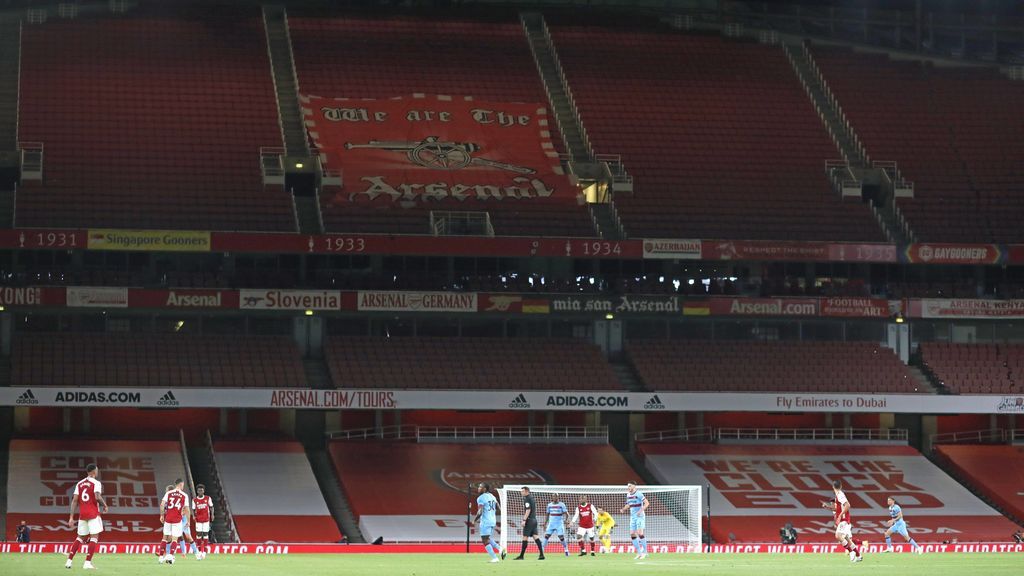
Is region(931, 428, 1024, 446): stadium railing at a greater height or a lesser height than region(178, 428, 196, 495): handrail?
greater

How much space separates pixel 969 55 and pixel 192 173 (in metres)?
34.8

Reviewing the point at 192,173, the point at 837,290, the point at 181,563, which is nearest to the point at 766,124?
the point at 837,290

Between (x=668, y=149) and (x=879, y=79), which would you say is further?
(x=879, y=79)

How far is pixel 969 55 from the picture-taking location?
70.0m

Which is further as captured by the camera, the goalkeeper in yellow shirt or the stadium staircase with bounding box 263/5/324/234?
the stadium staircase with bounding box 263/5/324/234

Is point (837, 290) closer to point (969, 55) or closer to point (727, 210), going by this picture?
point (727, 210)

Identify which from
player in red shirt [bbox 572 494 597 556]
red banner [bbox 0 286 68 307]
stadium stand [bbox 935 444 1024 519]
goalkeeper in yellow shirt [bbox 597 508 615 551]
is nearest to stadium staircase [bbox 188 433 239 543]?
red banner [bbox 0 286 68 307]

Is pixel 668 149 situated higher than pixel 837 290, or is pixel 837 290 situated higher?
pixel 668 149

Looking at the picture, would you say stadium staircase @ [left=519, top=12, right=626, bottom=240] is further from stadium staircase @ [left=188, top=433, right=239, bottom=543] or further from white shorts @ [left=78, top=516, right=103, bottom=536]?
white shorts @ [left=78, top=516, right=103, bottom=536]

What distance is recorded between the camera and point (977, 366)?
5669 cm

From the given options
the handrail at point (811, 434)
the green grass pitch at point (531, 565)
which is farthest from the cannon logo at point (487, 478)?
the green grass pitch at point (531, 565)

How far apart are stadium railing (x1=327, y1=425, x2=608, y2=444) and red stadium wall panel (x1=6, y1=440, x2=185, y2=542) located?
6.55m

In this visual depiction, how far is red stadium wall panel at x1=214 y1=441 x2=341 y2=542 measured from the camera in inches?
1767

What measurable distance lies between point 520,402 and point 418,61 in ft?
61.4
